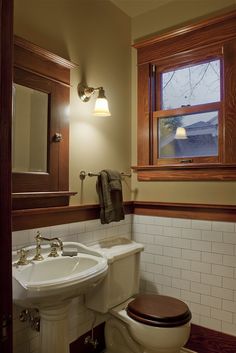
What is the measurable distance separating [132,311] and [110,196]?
801mm

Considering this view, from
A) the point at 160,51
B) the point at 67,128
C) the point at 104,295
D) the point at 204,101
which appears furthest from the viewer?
the point at 160,51

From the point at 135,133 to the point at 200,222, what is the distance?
0.95 meters

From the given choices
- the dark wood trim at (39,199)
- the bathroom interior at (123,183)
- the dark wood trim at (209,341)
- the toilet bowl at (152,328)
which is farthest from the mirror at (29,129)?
the dark wood trim at (209,341)

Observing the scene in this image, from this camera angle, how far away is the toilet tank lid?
1929mm

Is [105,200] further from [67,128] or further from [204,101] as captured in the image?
[204,101]

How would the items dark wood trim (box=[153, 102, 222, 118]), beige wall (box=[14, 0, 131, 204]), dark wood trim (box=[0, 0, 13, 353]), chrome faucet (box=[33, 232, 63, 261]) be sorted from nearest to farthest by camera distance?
dark wood trim (box=[0, 0, 13, 353])
chrome faucet (box=[33, 232, 63, 261])
beige wall (box=[14, 0, 131, 204])
dark wood trim (box=[153, 102, 222, 118])

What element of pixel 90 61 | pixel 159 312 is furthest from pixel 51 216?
pixel 90 61

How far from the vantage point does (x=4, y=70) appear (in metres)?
0.59

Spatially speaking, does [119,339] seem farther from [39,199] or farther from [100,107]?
[100,107]

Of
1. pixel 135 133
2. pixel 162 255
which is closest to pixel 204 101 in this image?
pixel 135 133

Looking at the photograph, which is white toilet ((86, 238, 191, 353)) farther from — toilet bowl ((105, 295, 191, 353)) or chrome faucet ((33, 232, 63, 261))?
chrome faucet ((33, 232, 63, 261))

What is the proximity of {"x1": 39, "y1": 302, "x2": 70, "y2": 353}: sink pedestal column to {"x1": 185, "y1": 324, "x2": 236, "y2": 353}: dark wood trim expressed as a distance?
108 cm

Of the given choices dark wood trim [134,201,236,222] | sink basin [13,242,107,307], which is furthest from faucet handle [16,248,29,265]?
dark wood trim [134,201,236,222]

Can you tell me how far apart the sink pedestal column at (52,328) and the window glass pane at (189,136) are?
57.4 inches
